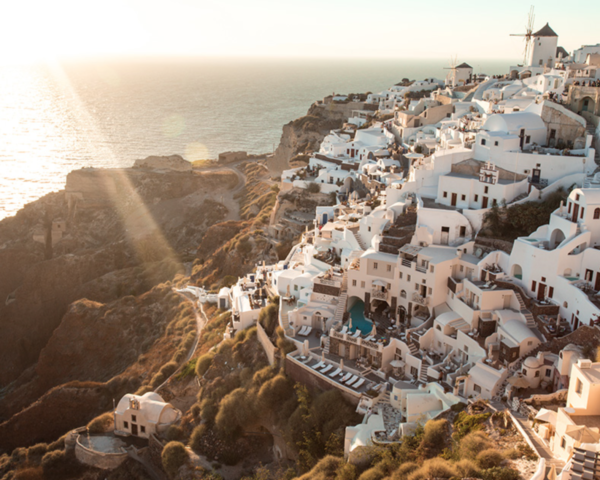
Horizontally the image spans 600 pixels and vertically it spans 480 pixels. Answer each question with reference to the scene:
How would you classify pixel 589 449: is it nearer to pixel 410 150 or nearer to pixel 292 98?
pixel 410 150

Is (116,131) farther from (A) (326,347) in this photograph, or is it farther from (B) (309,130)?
(A) (326,347)

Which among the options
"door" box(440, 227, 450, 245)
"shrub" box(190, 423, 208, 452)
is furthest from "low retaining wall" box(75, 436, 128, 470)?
"door" box(440, 227, 450, 245)

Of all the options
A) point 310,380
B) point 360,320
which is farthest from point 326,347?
point 360,320

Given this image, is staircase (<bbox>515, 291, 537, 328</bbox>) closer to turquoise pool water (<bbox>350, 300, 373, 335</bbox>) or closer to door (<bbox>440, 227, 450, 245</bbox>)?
door (<bbox>440, 227, 450, 245</bbox>)

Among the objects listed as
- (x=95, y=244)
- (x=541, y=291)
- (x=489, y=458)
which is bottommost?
(x=95, y=244)

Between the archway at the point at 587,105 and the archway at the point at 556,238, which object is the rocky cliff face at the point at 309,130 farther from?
the archway at the point at 556,238

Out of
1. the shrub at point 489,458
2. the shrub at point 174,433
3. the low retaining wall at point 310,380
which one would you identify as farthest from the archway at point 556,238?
the shrub at point 174,433

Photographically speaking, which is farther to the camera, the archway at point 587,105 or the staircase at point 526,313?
the archway at point 587,105
